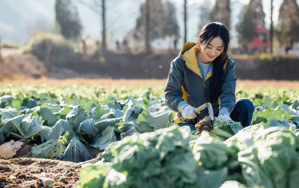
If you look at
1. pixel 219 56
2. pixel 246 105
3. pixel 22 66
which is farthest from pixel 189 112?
pixel 22 66

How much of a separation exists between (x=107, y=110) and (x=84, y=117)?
595mm

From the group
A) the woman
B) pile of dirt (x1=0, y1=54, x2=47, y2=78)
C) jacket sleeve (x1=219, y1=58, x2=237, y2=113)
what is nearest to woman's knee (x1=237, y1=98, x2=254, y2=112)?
the woman

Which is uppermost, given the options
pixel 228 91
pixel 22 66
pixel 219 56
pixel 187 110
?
pixel 219 56

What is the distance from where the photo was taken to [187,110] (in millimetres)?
3574

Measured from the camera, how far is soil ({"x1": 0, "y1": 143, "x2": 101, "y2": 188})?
310 cm

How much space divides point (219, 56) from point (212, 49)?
32 centimetres

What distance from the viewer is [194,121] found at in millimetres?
4059

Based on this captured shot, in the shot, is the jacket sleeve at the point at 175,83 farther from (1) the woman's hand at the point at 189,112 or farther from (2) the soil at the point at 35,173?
(2) the soil at the point at 35,173

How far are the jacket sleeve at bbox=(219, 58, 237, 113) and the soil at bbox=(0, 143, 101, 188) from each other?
57.5 inches

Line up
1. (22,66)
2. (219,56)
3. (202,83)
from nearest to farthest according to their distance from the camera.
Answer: (219,56), (202,83), (22,66)

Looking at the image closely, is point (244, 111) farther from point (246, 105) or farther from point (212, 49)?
point (212, 49)

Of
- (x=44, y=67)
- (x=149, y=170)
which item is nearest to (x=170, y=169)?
(x=149, y=170)

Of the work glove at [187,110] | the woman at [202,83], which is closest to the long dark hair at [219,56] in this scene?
the woman at [202,83]

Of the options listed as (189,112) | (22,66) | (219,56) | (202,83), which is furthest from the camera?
(22,66)
